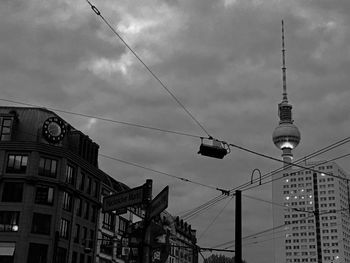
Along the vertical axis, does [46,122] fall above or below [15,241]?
above

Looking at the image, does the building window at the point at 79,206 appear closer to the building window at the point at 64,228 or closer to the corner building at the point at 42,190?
the corner building at the point at 42,190

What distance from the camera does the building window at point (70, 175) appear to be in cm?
6481

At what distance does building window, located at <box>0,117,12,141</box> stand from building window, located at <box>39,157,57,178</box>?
4953 mm

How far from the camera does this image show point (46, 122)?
209 ft

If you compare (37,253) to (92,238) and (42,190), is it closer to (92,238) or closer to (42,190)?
(42,190)

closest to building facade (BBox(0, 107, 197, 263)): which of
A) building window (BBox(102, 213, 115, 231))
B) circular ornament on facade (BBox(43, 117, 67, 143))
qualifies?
circular ornament on facade (BBox(43, 117, 67, 143))

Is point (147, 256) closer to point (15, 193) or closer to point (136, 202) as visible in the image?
point (136, 202)

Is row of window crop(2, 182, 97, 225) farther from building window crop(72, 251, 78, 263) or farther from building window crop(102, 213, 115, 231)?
building window crop(102, 213, 115, 231)

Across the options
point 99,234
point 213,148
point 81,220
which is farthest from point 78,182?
point 213,148

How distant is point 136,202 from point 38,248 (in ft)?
144

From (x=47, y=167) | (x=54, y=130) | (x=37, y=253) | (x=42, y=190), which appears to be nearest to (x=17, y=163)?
(x=47, y=167)

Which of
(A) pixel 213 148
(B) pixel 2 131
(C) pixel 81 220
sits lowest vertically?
(A) pixel 213 148

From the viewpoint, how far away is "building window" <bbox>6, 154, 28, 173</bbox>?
61406 mm

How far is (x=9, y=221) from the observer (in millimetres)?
58625
